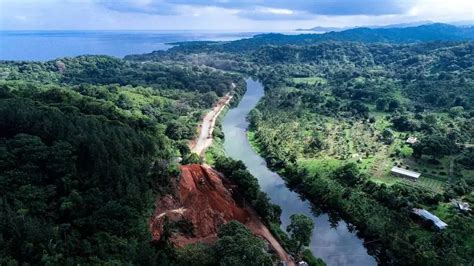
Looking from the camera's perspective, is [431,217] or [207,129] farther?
[207,129]

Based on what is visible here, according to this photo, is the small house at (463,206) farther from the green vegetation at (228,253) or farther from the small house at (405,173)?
the green vegetation at (228,253)

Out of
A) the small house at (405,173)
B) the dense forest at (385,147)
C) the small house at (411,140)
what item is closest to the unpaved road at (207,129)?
the dense forest at (385,147)

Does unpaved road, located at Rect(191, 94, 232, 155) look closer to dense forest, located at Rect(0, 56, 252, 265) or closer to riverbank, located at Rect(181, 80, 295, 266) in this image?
riverbank, located at Rect(181, 80, 295, 266)

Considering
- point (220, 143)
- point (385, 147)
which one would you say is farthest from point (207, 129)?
point (385, 147)

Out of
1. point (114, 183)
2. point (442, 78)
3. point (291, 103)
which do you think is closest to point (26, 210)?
point (114, 183)

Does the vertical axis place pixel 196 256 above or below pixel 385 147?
above

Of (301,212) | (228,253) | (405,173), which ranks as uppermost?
(228,253)

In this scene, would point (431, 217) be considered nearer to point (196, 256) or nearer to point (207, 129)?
point (196, 256)
